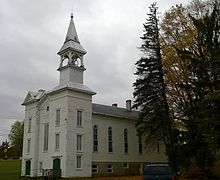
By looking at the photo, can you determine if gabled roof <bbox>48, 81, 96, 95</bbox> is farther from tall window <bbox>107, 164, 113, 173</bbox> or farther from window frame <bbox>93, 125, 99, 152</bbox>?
tall window <bbox>107, 164, 113, 173</bbox>

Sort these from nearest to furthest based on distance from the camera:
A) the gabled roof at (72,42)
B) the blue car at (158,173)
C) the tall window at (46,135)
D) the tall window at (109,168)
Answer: the blue car at (158,173) → the gabled roof at (72,42) → the tall window at (46,135) → the tall window at (109,168)

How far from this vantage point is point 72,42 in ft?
136

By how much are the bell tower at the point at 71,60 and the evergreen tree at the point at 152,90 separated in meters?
7.11

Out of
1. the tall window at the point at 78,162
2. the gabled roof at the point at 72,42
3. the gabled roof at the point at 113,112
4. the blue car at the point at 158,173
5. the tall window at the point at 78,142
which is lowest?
the blue car at the point at 158,173

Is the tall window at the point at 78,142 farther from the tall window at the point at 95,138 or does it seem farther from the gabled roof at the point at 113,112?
the gabled roof at the point at 113,112

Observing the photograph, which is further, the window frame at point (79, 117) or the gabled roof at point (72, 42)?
the gabled roof at point (72, 42)

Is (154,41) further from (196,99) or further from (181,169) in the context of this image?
(181,169)

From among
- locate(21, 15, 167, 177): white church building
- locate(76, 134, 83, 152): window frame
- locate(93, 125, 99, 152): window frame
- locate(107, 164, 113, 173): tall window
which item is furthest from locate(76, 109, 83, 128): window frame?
locate(107, 164, 113, 173): tall window

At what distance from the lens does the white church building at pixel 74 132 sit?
3766 centimetres

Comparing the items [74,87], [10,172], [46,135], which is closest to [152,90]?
[74,87]

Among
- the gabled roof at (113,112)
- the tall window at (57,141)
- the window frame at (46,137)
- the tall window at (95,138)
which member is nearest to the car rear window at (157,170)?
the tall window at (57,141)

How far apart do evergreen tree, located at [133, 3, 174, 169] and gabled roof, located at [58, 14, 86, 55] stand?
7792 millimetres

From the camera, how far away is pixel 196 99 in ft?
101

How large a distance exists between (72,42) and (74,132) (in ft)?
36.6
